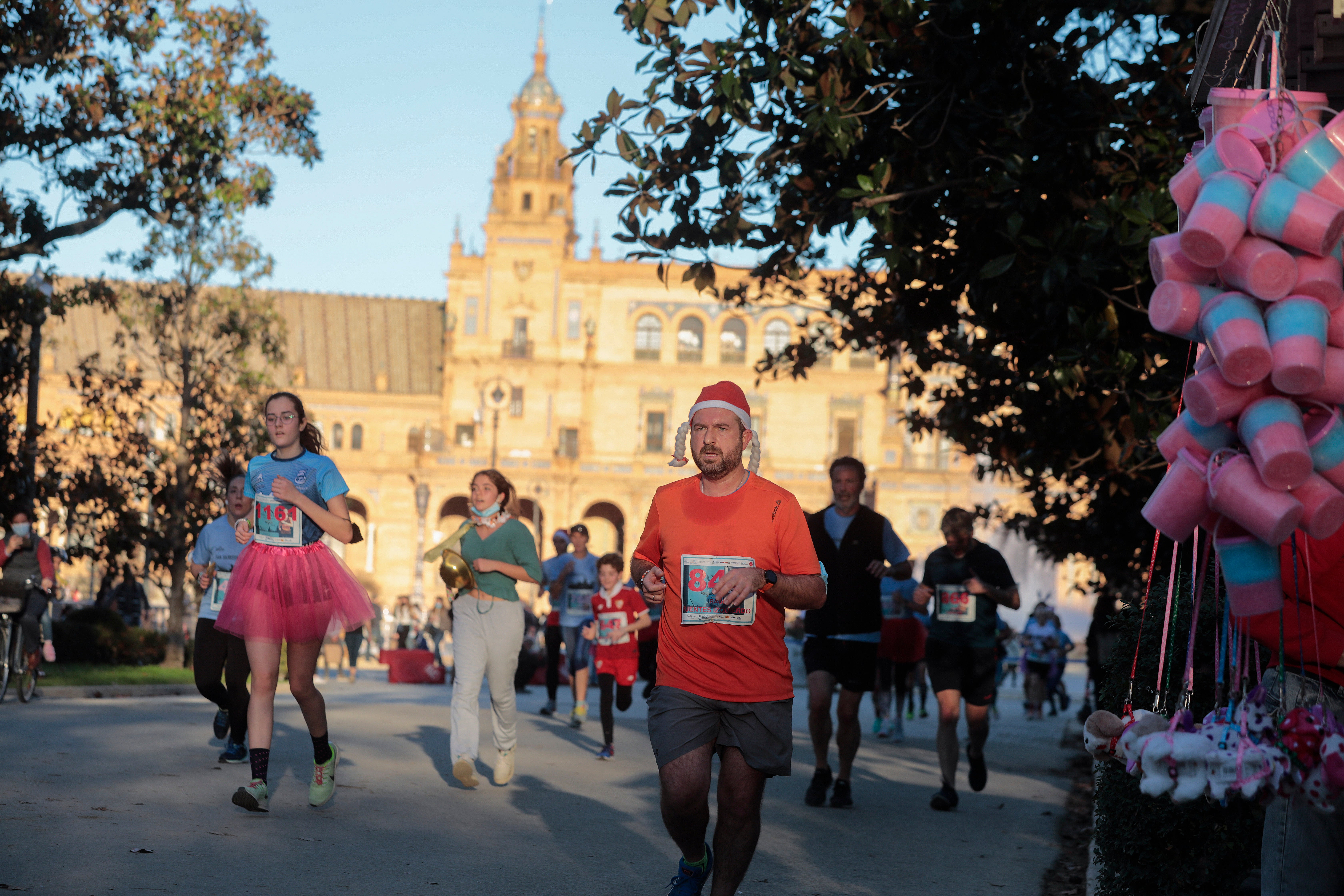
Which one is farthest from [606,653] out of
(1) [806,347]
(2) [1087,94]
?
(2) [1087,94]

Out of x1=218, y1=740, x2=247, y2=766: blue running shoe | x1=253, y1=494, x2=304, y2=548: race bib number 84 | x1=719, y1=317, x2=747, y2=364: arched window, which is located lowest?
x1=218, y1=740, x2=247, y2=766: blue running shoe

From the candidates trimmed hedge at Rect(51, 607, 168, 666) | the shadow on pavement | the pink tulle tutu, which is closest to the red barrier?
trimmed hedge at Rect(51, 607, 168, 666)

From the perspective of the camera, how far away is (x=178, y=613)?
79.4ft

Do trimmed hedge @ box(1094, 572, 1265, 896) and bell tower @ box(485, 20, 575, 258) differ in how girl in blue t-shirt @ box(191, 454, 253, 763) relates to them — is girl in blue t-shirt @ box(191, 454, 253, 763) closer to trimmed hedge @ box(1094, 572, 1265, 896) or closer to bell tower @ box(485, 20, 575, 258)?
trimmed hedge @ box(1094, 572, 1265, 896)

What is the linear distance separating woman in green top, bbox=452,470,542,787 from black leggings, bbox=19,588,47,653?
7.21 meters

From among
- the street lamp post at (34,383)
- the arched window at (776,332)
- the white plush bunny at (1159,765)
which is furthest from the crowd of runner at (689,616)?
the arched window at (776,332)

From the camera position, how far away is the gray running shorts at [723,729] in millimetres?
5113

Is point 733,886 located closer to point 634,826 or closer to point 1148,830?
point 1148,830

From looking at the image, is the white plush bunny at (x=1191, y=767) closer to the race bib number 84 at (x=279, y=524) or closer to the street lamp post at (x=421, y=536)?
the race bib number 84 at (x=279, y=524)

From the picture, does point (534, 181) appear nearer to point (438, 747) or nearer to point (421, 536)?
point (421, 536)

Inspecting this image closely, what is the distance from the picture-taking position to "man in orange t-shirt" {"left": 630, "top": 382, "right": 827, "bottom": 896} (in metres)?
5.08

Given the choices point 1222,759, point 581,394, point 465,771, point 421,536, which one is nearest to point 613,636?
point 465,771

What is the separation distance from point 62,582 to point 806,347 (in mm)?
11934

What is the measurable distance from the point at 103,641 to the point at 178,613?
285 cm
